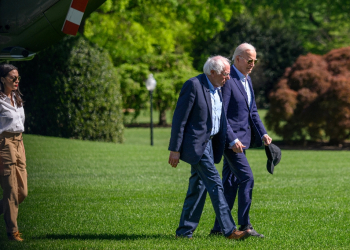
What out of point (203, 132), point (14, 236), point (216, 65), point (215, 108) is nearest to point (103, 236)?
point (14, 236)

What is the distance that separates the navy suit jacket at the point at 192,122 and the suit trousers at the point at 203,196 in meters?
0.16

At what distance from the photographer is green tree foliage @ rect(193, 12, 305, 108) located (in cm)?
3982

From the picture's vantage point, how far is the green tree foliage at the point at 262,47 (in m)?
39.8

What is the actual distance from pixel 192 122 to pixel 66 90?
13.5 metres

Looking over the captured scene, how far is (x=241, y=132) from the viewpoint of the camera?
596 centimetres

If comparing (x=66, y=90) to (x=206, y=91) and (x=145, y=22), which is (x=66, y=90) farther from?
(x=206, y=91)

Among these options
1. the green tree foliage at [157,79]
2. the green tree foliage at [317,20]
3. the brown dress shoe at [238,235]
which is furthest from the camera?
the green tree foliage at [317,20]

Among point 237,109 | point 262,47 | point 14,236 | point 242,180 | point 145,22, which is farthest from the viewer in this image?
point 262,47

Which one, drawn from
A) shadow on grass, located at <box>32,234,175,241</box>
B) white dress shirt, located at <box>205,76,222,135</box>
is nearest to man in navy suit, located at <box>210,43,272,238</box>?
white dress shirt, located at <box>205,76,222,135</box>

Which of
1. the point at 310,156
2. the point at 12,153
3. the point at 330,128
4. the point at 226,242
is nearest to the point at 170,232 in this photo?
the point at 226,242

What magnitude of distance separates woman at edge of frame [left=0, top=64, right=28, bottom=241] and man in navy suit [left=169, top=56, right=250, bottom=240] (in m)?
1.72

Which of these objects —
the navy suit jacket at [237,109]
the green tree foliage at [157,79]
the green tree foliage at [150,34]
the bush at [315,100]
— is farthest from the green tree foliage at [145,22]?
the navy suit jacket at [237,109]

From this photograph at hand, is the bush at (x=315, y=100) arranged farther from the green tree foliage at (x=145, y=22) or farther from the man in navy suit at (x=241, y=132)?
the man in navy suit at (x=241, y=132)

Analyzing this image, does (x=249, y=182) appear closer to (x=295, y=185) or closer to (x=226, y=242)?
(x=226, y=242)
